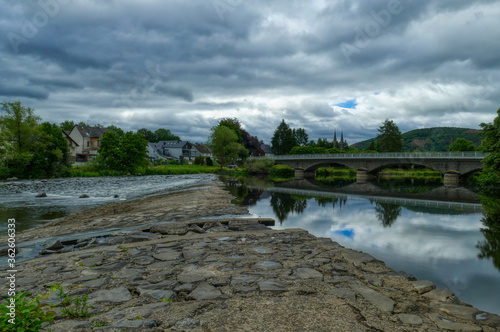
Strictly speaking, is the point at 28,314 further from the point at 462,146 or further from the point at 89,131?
the point at 462,146

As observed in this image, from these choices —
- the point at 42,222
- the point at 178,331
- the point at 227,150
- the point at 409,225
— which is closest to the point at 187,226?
the point at 178,331

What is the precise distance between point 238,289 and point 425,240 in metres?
9.64

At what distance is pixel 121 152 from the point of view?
55469mm

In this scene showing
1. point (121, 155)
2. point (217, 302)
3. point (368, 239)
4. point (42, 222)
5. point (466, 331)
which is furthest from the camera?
point (121, 155)

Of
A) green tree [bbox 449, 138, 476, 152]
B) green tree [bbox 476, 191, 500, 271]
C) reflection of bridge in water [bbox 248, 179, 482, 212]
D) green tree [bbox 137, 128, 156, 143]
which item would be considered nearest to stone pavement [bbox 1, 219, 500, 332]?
green tree [bbox 476, 191, 500, 271]

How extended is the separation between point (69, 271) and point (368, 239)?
951 centimetres

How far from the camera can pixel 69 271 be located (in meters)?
5.40

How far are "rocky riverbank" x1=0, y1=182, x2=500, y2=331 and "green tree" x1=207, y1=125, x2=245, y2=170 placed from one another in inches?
2549

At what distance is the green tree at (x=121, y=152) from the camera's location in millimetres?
54938

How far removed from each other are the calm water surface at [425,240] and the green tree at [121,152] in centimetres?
4593

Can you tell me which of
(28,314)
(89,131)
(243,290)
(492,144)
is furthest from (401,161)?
(89,131)

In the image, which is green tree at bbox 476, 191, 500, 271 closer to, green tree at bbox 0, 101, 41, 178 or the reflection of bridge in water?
the reflection of bridge in water

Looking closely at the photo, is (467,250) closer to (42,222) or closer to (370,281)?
(370,281)

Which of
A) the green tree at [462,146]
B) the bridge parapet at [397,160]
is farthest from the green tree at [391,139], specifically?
the bridge parapet at [397,160]
